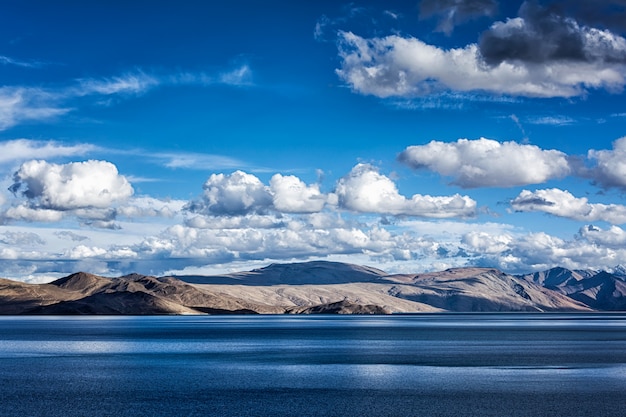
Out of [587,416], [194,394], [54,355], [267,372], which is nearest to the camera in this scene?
[587,416]

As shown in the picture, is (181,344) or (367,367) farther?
(181,344)

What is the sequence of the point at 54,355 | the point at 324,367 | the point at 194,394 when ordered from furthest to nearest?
1. the point at 54,355
2. the point at 324,367
3. the point at 194,394

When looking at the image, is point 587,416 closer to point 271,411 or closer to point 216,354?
Answer: point 271,411

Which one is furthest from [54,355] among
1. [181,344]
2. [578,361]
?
[578,361]

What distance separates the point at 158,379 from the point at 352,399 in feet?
102

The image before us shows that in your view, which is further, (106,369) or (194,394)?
(106,369)

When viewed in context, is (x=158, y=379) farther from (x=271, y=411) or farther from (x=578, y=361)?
(x=578, y=361)

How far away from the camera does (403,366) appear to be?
390ft

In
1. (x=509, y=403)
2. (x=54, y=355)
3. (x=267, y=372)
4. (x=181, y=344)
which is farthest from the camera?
(x=181, y=344)

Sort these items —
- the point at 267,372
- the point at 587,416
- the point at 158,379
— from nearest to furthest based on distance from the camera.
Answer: the point at 587,416, the point at 158,379, the point at 267,372

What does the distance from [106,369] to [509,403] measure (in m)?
63.4

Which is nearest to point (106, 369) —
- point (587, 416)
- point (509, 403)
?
point (509, 403)

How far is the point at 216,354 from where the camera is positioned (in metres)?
150

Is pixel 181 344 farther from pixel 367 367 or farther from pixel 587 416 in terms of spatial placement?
pixel 587 416
